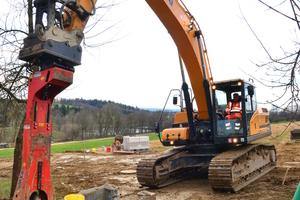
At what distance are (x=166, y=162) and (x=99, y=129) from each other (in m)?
86.8

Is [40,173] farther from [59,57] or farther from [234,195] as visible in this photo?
[234,195]

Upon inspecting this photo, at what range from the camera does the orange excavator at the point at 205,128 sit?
24.2ft

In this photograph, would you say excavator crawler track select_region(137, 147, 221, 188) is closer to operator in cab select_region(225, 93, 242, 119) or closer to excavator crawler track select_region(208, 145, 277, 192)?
excavator crawler track select_region(208, 145, 277, 192)

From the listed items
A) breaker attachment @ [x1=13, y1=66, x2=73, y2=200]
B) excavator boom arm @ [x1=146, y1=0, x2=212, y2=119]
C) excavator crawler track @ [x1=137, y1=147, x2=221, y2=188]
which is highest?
excavator boom arm @ [x1=146, y1=0, x2=212, y2=119]

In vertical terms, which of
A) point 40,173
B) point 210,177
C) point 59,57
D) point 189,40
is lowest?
point 210,177

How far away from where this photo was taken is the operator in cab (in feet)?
27.2

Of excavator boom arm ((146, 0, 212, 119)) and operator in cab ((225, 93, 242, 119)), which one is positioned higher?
Result: excavator boom arm ((146, 0, 212, 119))

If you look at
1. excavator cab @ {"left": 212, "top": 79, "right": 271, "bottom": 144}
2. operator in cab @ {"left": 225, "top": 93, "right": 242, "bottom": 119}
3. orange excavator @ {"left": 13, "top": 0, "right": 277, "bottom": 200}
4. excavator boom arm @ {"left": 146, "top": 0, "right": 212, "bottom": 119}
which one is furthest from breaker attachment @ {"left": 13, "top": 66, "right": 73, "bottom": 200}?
operator in cab @ {"left": 225, "top": 93, "right": 242, "bottom": 119}

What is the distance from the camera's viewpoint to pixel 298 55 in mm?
3119

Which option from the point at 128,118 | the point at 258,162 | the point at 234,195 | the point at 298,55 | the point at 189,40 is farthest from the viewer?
the point at 128,118

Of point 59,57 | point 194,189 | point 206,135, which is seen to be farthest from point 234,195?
point 59,57

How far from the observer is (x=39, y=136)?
3592 mm

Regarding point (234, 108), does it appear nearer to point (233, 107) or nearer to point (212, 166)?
point (233, 107)

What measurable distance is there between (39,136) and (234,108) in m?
6.33
